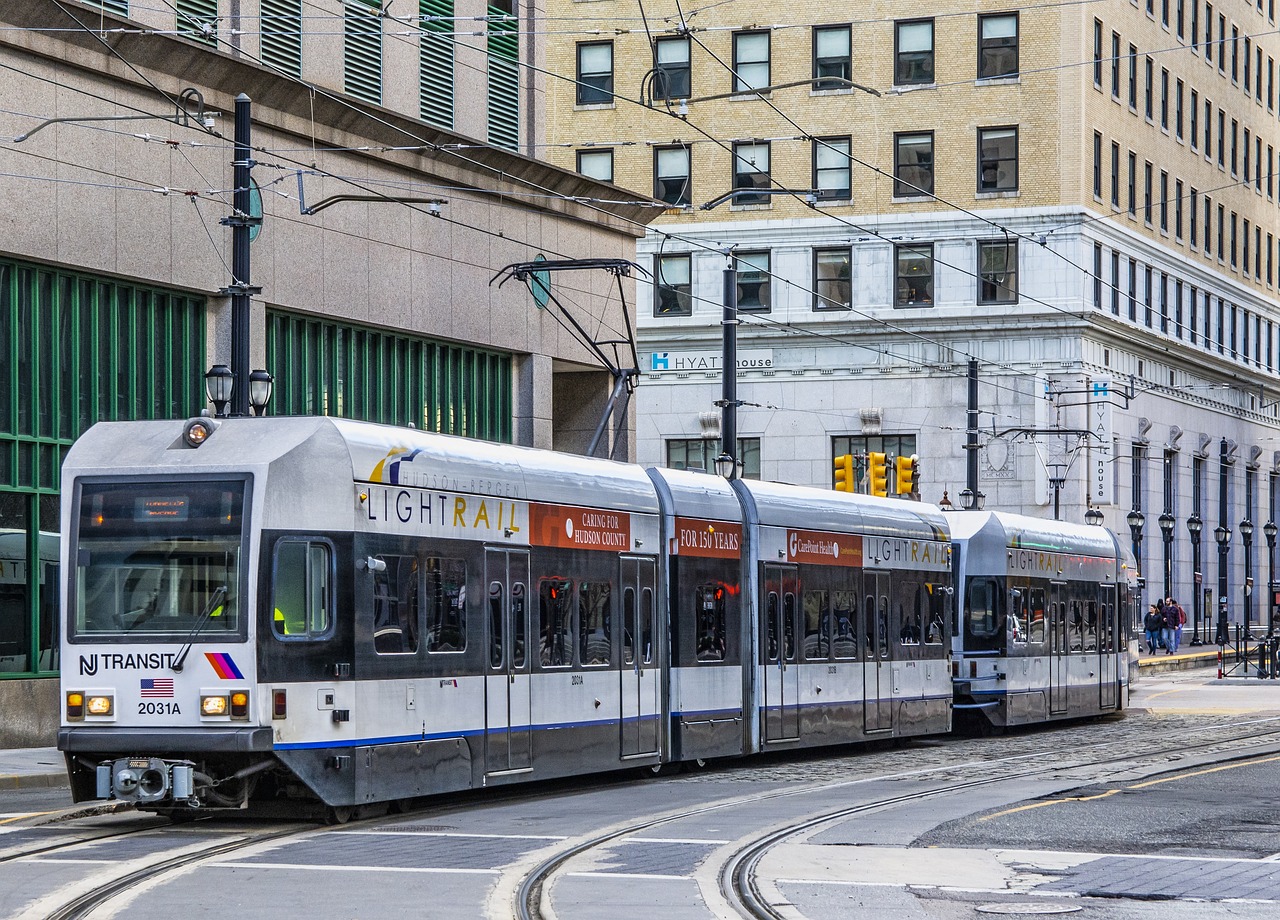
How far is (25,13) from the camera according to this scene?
24.2m

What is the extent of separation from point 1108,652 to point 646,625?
15.2m

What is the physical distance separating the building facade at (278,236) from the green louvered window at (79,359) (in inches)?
1.2

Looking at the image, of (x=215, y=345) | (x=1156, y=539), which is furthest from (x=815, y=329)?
(x=215, y=345)

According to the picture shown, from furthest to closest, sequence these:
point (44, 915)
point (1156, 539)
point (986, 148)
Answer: point (1156, 539), point (986, 148), point (44, 915)

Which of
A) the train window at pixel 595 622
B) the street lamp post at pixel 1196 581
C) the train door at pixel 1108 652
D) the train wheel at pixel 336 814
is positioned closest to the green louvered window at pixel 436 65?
the train door at pixel 1108 652

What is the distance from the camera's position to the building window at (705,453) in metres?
62.8

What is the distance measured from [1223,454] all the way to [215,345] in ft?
159

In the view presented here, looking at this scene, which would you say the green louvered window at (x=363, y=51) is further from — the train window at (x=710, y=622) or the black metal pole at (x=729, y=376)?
the train window at (x=710, y=622)

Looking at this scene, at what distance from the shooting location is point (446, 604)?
17.1 metres

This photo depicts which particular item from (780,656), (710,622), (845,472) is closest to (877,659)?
(780,656)

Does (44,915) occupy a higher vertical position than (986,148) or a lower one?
lower

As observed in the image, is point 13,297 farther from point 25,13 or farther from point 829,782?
point 829,782

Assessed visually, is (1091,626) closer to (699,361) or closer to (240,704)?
(240,704)

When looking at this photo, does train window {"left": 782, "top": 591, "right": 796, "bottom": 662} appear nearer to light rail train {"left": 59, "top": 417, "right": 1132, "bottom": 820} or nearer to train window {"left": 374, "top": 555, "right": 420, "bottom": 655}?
light rail train {"left": 59, "top": 417, "right": 1132, "bottom": 820}
